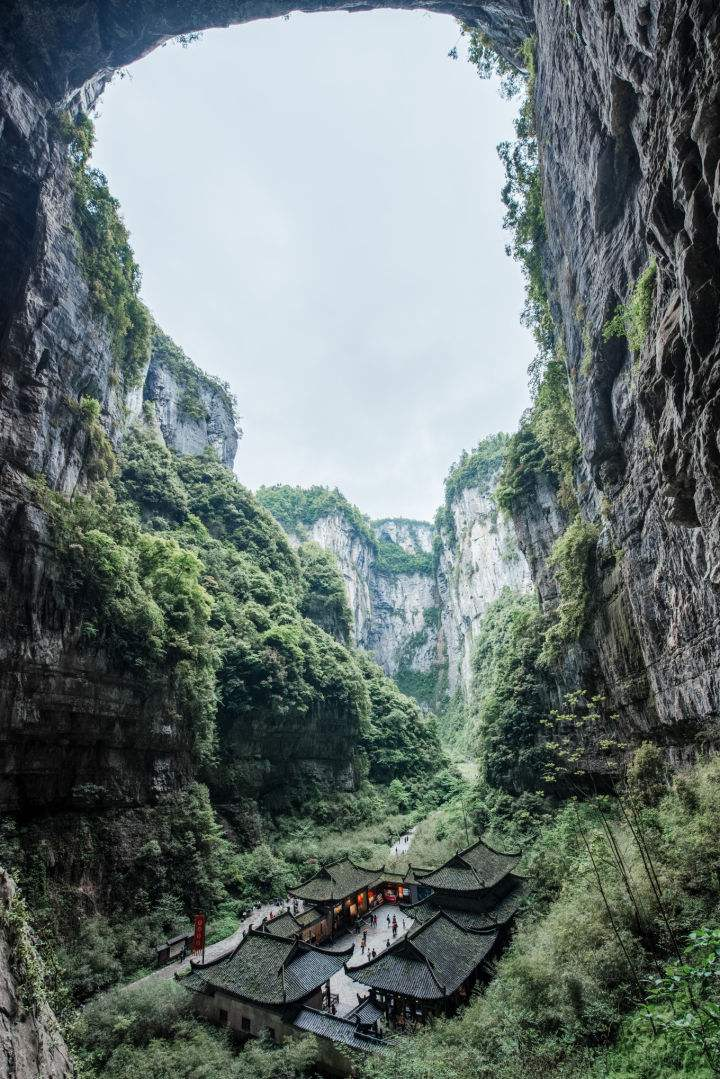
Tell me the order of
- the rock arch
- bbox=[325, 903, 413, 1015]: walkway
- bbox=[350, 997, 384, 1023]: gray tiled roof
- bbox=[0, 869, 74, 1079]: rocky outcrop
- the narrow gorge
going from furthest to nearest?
the rock arch → bbox=[325, 903, 413, 1015]: walkway → bbox=[350, 997, 384, 1023]: gray tiled roof → the narrow gorge → bbox=[0, 869, 74, 1079]: rocky outcrop

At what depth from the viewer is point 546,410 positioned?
21406mm

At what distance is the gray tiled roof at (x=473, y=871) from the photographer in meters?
16.6

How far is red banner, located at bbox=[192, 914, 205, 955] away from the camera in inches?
605

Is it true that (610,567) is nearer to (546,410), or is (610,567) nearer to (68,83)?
(546,410)

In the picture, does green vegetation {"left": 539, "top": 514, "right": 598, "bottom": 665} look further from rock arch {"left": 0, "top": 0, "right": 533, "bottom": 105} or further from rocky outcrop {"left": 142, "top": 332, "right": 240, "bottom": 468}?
rocky outcrop {"left": 142, "top": 332, "right": 240, "bottom": 468}

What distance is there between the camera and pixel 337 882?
65.8ft

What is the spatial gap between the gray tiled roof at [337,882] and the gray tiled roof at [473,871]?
12.3 ft

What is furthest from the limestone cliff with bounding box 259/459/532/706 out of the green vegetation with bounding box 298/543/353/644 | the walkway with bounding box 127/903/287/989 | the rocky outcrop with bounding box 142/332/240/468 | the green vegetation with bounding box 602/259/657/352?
the green vegetation with bounding box 602/259/657/352

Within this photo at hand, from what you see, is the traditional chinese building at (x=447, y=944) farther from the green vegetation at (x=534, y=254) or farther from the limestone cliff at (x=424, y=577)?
the limestone cliff at (x=424, y=577)

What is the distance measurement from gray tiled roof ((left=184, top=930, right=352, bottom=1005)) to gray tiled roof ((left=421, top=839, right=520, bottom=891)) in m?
4.47

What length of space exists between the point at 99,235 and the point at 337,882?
2708cm

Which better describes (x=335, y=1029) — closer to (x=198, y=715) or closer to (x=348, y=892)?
(x=348, y=892)

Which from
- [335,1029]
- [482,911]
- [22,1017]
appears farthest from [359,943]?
[22,1017]

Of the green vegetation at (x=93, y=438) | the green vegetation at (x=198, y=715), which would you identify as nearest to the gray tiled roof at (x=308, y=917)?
the green vegetation at (x=198, y=715)
